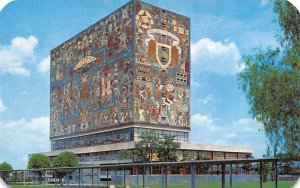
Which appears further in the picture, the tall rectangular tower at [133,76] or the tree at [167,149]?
the tall rectangular tower at [133,76]

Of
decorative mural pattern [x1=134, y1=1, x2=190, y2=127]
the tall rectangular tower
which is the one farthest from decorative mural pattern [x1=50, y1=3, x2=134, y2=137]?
decorative mural pattern [x1=134, y1=1, x2=190, y2=127]

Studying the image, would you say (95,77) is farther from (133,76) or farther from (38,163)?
(38,163)

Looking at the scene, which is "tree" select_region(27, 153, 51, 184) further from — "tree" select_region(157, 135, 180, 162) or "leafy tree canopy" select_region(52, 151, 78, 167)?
"tree" select_region(157, 135, 180, 162)

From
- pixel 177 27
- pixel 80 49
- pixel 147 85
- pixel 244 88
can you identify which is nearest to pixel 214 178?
pixel 244 88

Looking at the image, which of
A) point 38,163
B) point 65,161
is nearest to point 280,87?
point 65,161

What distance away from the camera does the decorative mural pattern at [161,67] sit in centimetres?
3769

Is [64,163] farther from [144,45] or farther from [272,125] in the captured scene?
[272,125]

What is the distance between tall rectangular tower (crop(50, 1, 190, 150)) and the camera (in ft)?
123

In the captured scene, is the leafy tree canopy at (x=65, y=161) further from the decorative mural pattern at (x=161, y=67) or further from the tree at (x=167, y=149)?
the tree at (x=167, y=149)

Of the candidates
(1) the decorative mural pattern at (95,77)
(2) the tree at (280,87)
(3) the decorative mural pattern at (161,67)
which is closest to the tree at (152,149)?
(3) the decorative mural pattern at (161,67)

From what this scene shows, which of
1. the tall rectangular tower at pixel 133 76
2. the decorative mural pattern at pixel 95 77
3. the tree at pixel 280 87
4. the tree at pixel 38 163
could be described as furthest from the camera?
the tree at pixel 38 163

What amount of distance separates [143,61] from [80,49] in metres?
9.98

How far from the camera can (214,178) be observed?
930cm

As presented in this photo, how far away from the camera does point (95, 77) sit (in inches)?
1660
